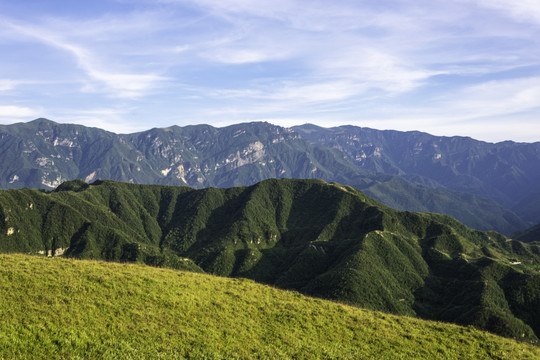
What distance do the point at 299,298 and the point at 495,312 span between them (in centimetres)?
18001

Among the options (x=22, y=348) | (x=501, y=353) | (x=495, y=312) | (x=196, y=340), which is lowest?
(x=495, y=312)

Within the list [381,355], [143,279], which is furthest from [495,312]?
[143,279]

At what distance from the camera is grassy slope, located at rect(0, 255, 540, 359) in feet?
111

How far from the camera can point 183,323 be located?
40906 mm

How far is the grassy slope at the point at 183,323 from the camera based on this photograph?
1332 inches

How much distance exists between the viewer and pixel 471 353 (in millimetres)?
45094

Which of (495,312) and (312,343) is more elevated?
(312,343)

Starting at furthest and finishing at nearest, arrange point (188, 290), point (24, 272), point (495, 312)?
point (495, 312) < point (188, 290) < point (24, 272)

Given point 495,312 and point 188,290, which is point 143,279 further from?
point 495,312

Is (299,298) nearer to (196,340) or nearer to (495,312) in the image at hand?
(196,340)

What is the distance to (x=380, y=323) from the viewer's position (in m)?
50.4

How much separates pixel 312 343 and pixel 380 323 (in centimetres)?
1383

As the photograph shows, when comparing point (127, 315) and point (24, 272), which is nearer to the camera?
point (127, 315)

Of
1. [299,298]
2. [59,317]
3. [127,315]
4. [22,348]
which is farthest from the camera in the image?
[299,298]
